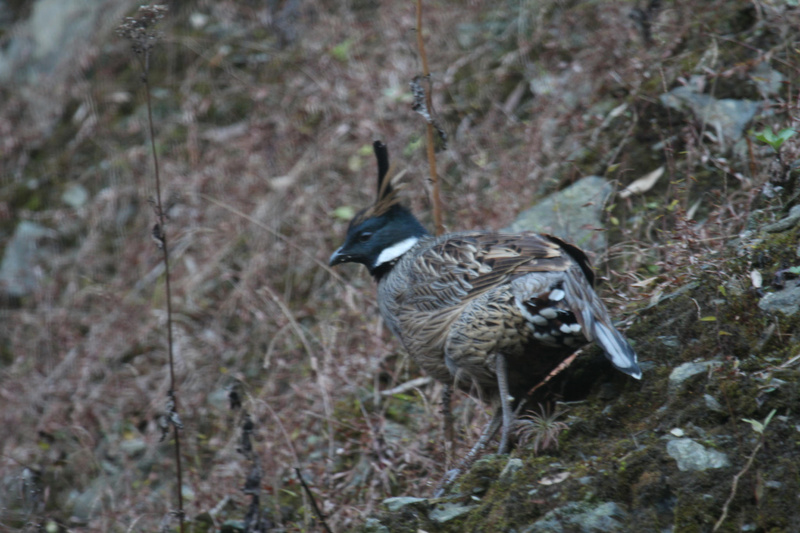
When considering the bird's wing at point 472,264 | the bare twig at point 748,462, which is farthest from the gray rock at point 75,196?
the bare twig at point 748,462

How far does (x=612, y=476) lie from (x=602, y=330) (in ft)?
2.25

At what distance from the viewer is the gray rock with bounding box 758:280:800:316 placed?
10.4 ft

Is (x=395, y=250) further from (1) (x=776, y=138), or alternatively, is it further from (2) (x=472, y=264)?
(1) (x=776, y=138)

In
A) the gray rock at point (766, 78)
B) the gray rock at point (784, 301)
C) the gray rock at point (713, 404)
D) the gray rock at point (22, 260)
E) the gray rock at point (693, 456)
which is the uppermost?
the gray rock at point (766, 78)

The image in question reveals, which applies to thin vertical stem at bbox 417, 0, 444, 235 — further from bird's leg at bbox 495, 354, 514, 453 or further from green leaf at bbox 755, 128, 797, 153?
green leaf at bbox 755, 128, 797, 153

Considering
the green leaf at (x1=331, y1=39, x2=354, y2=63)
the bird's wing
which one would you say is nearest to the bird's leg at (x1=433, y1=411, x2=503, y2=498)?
the bird's wing

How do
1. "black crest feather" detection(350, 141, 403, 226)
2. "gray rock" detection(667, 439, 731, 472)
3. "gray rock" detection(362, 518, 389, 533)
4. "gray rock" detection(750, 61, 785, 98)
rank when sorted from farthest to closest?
"gray rock" detection(750, 61, 785, 98)
"black crest feather" detection(350, 141, 403, 226)
"gray rock" detection(362, 518, 389, 533)
"gray rock" detection(667, 439, 731, 472)

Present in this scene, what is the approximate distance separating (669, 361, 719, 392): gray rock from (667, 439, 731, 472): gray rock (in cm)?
33

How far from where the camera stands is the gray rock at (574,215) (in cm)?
522

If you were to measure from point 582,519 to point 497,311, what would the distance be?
1.07 m

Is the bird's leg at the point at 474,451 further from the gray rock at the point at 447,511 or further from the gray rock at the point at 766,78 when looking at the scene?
the gray rock at the point at 766,78

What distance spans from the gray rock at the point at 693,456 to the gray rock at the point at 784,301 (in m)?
0.70

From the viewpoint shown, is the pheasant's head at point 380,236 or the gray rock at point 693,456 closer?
the gray rock at point 693,456

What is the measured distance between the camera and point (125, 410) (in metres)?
6.71
